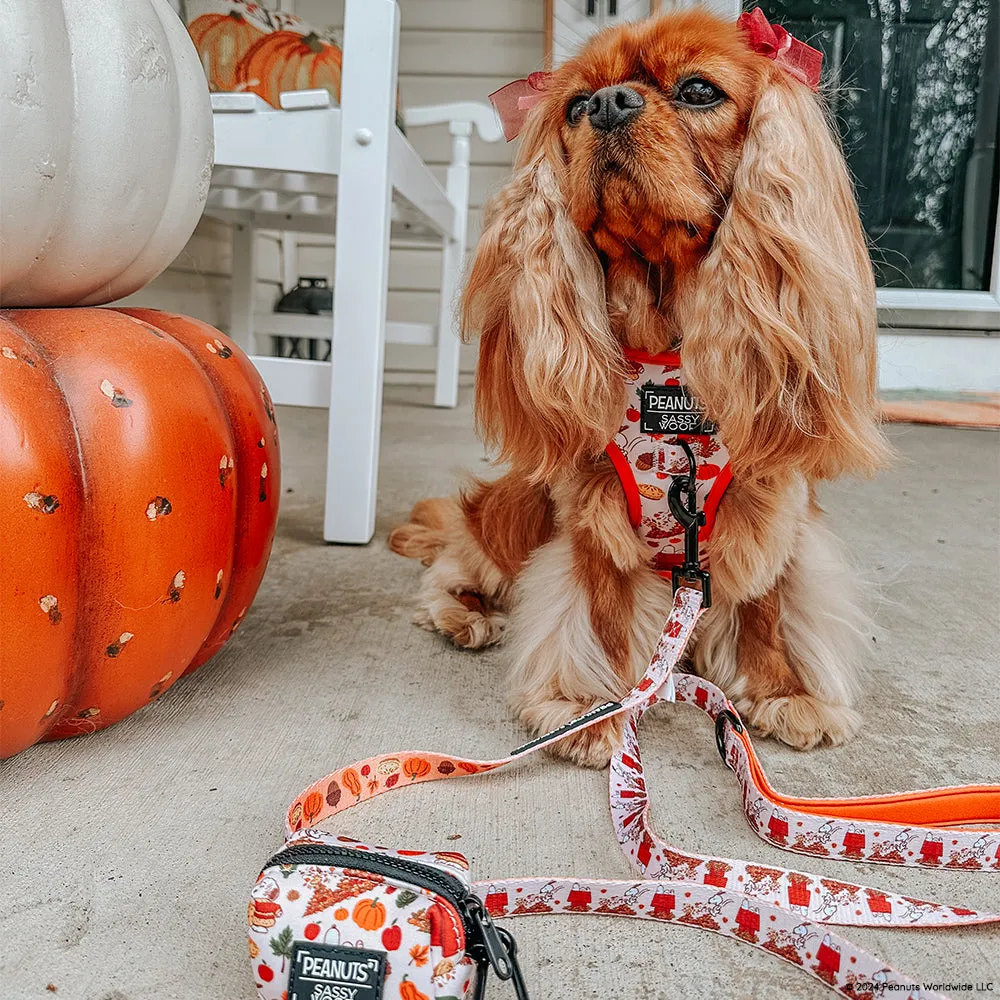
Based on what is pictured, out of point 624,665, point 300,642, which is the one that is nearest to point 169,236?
point 300,642

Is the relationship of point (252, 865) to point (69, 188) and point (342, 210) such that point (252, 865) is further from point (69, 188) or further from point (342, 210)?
point (342, 210)

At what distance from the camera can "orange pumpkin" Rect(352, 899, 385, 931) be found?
2.25ft

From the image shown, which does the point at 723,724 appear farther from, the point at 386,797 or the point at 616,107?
the point at 616,107

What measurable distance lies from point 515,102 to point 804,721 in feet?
3.27

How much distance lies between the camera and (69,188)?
3.71 ft

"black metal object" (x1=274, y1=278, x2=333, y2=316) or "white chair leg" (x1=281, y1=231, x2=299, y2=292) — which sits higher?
"white chair leg" (x1=281, y1=231, x2=299, y2=292)

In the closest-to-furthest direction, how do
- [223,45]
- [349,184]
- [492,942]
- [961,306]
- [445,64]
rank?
[492,942] → [349,184] → [223,45] → [961,306] → [445,64]

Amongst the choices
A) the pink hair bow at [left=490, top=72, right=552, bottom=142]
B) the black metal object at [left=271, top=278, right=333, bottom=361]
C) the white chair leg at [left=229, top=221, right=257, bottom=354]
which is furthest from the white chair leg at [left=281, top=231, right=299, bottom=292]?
the pink hair bow at [left=490, top=72, right=552, bottom=142]

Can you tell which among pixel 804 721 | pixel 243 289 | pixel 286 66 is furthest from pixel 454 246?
pixel 804 721

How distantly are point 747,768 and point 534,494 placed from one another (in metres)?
0.62

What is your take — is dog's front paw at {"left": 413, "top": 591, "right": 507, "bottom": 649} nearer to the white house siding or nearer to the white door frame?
the white door frame

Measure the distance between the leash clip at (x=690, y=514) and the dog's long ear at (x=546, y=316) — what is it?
11 centimetres

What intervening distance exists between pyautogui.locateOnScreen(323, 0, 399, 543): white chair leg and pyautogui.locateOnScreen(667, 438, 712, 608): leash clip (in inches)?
39.4

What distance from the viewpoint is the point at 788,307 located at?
1.13 metres
